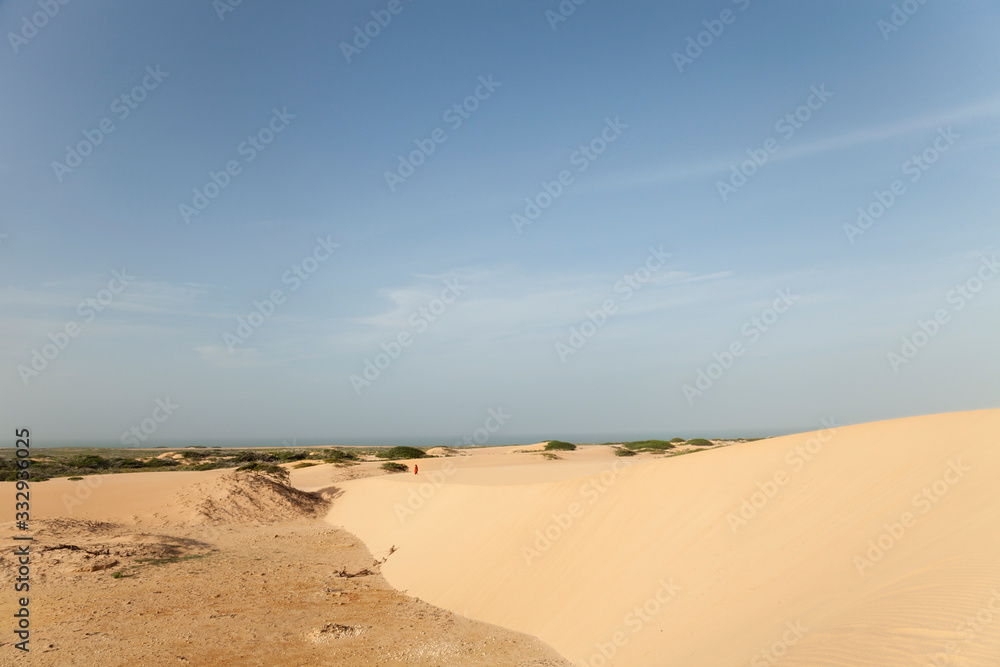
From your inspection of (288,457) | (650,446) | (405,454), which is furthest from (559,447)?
(288,457)

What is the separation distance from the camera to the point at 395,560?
1409cm

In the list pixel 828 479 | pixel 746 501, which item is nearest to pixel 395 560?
pixel 746 501

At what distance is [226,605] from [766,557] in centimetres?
955

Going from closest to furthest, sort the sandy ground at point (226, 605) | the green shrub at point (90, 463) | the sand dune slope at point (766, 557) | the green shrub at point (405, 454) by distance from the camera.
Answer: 1. the sand dune slope at point (766, 557)
2. the sandy ground at point (226, 605)
3. the green shrub at point (90, 463)
4. the green shrub at point (405, 454)

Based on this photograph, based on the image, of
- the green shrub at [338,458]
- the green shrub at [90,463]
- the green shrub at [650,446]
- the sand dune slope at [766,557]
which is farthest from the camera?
the green shrub at [650,446]

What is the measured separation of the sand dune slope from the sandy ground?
1.04 metres

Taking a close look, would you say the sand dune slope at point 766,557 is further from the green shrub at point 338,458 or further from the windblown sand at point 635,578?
the green shrub at point 338,458

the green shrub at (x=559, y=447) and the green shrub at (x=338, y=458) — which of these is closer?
the green shrub at (x=338, y=458)

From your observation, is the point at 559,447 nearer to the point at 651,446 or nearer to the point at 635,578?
the point at 651,446

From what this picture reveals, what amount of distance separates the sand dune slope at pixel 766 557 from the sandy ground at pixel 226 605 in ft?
3.42

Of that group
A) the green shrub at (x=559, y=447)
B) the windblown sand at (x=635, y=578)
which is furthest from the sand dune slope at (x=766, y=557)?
the green shrub at (x=559, y=447)

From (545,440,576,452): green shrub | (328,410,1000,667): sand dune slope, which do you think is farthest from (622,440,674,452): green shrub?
(328,410,1000,667): sand dune slope

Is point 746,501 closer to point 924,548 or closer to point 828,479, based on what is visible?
point 828,479

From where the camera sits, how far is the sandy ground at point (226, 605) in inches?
314
